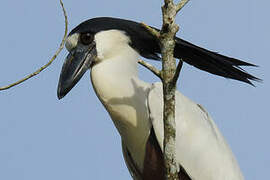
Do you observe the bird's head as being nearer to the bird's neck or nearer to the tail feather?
the bird's neck

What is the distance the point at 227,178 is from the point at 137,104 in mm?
950

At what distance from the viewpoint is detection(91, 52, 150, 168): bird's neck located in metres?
4.08

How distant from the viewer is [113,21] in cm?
429

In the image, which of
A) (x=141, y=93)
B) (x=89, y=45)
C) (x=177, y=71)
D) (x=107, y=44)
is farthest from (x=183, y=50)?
(x=177, y=71)

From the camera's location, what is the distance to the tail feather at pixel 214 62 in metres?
4.24

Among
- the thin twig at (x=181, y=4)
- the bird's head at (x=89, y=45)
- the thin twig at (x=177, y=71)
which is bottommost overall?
the bird's head at (x=89, y=45)

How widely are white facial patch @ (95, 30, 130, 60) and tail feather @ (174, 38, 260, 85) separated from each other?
0.51 m

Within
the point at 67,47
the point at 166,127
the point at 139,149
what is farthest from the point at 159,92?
the point at 166,127

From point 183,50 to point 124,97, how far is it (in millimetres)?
671

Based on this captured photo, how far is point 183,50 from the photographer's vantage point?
435cm

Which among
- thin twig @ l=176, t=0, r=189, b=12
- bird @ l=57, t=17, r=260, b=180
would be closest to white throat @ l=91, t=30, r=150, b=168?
bird @ l=57, t=17, r=260, b=180

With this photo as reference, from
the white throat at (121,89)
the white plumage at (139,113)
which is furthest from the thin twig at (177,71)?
the white throat at (121,89)

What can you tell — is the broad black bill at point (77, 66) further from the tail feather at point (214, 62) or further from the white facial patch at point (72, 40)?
the tail feather at point (214, 62)

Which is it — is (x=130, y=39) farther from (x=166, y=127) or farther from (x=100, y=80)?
(x=166, y=127)
